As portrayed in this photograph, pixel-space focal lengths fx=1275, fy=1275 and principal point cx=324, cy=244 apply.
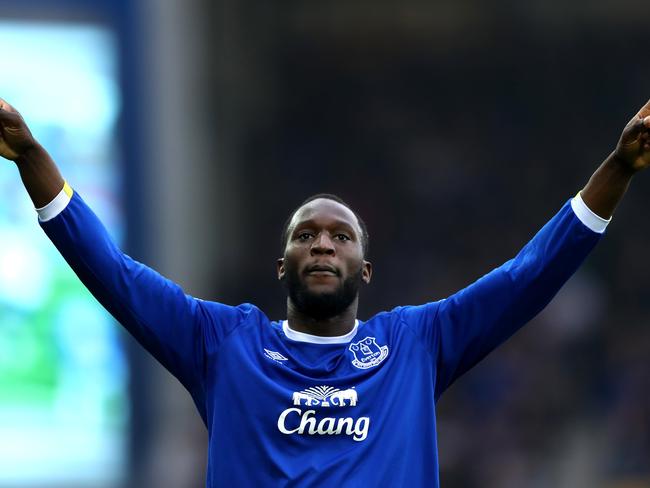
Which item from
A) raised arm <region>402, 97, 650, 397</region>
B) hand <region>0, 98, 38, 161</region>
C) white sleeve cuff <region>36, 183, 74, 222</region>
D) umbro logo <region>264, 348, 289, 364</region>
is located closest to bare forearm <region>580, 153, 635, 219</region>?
raised arm <region>402, 97, 650, 397</region>

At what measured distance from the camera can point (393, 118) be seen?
62.6ft

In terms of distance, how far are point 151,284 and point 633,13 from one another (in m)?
17.0

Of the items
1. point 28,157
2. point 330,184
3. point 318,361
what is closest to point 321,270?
point 318,361

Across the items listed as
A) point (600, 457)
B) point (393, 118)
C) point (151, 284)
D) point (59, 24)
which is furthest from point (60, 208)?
point (393, 118)

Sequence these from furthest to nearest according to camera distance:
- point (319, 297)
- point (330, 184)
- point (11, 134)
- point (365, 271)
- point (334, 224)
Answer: point (330, 184) < point (365, 271) < point (334, 224) < point (319, 297) < point (11, 134)

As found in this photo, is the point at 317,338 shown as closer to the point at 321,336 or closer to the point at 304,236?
the point at 321,336

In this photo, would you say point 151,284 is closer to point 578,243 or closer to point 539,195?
point 578,243

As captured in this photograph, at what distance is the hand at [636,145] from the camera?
13.9 ft

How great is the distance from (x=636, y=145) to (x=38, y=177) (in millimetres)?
1997

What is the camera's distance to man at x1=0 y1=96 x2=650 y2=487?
4.17m

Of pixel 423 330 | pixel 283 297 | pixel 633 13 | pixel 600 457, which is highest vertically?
pixel 633 13

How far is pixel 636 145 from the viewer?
4.24m

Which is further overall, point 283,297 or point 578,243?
point 283,297

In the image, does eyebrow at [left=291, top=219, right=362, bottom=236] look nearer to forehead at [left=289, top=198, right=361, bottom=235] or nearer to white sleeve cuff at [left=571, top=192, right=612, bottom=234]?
forehead at [left=289, top=198, right=361, bottom=235]
